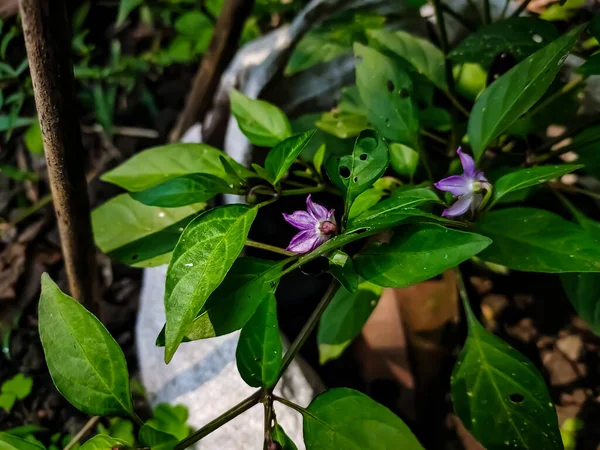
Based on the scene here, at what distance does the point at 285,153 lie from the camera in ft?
2.15

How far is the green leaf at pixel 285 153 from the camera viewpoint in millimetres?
637

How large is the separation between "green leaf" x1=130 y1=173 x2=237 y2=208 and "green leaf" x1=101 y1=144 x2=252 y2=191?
12 cm

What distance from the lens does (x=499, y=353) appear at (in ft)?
2.53

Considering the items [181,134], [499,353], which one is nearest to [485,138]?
[499,353]

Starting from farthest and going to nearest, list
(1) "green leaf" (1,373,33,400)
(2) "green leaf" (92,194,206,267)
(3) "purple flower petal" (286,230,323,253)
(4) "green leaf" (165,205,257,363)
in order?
(1) "green leaf" (1,373,33,400) < (2) "green leaf" (92,194,206,267) < (3) "purple flower petal" (286,230,323,253) < (4) "green leaf" (165,205,257,363)

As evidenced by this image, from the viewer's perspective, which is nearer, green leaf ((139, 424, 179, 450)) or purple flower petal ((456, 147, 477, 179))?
green leaf ((139, 424, 179, 450))

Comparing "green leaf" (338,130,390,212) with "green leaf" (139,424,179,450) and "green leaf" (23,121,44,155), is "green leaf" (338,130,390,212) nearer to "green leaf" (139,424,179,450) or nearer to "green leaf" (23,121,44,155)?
"green leaf" (139,424,179,450)

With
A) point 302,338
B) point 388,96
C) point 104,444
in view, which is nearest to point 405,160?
point 388,96

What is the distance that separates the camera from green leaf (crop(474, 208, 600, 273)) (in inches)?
23.9

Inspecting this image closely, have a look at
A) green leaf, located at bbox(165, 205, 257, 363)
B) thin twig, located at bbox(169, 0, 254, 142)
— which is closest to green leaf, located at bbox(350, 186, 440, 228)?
green leaf, located at bbox(165, 205, 257, 363)

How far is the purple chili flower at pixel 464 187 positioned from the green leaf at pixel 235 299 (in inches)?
9.0

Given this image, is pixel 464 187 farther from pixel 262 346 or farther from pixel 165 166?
pixel 165 166

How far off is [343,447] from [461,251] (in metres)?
0.25

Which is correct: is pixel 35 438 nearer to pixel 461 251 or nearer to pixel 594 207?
pixel 461 251
